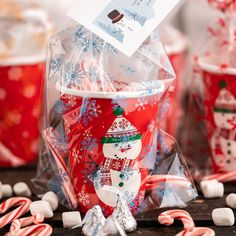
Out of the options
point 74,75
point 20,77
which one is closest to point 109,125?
point 74,75

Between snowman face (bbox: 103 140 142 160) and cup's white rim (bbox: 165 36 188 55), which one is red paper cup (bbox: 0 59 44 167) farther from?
snowman face (bbox: 103 140 142 160)

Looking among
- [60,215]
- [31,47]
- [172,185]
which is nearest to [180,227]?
[172,185]

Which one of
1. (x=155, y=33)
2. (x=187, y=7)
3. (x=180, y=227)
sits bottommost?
(x=180, y=227)

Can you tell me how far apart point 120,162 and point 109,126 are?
0.23 ft

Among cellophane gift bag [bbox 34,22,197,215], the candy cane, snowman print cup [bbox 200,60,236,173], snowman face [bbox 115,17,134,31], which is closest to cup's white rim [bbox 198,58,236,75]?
snowman print cup [bbox 200,60,236,173]

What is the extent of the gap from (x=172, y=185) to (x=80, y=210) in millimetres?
178

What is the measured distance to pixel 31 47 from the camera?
143 cm

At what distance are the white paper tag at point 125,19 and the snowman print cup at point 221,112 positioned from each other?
21 centimetres

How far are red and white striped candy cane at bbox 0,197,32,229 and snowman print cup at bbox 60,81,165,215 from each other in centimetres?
10

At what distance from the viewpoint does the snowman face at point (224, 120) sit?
1.07m

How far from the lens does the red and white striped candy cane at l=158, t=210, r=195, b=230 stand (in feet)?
2.94

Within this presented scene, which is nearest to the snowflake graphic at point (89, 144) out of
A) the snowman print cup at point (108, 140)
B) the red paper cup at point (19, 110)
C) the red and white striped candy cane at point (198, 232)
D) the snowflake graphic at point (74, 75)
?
the snowman print cup at point (108, 140)

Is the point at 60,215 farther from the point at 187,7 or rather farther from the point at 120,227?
the point at 187,7

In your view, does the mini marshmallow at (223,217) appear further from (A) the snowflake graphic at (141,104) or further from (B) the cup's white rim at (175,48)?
(B) the cup's white rim at (175,48)
